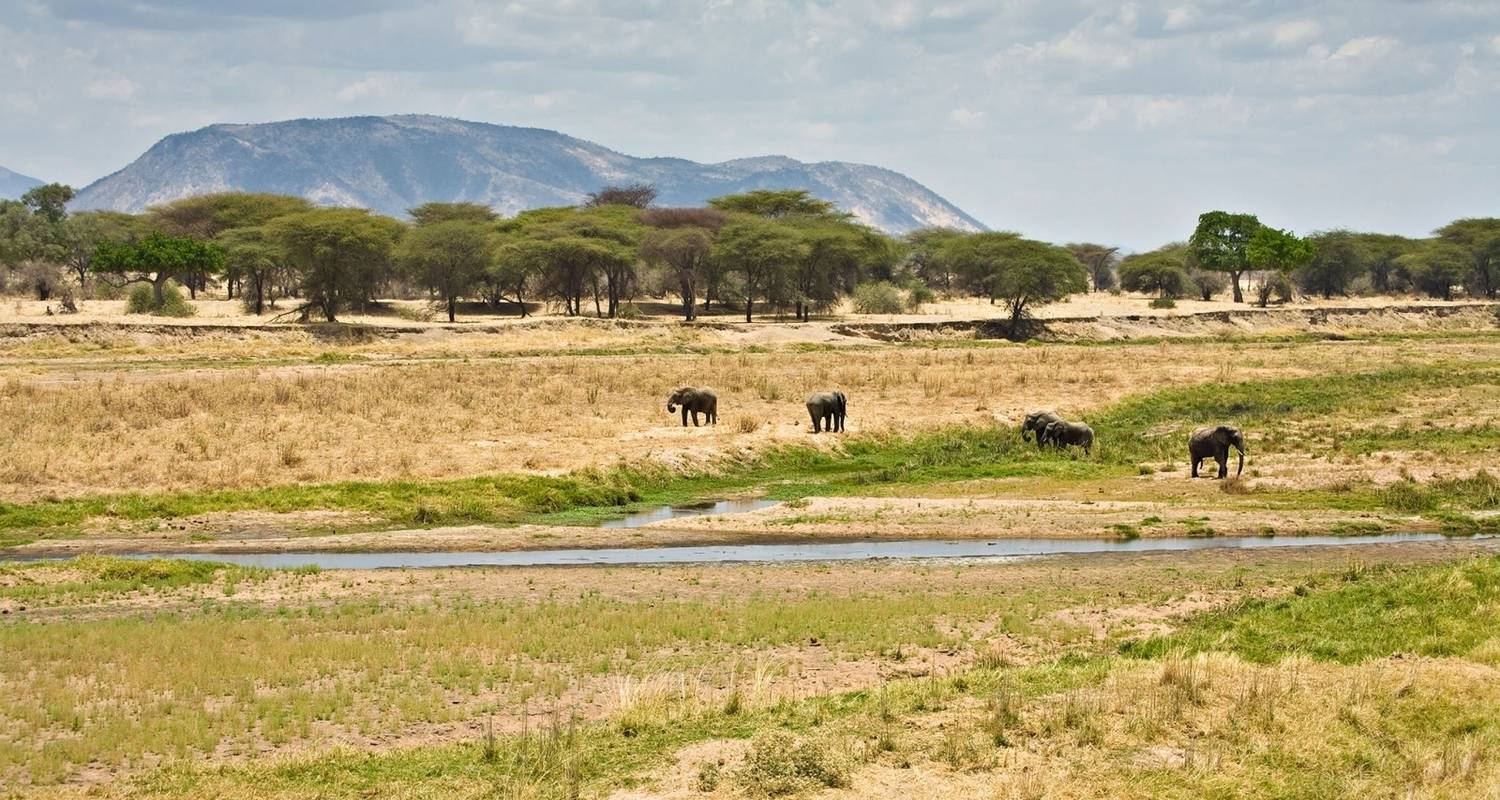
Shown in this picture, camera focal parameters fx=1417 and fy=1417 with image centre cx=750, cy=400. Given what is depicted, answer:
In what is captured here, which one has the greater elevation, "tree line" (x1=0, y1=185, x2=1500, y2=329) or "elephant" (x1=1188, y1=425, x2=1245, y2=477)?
"tree line" (x1=0, y1=185, x2=1500, y2=329)

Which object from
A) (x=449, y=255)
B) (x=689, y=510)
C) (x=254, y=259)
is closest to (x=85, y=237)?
(x=254, y=259)

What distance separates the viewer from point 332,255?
82.6 metres

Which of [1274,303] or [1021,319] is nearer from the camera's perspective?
[1021,319]

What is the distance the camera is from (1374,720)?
559 inches

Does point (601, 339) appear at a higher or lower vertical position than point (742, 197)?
lower

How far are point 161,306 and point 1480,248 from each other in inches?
4341

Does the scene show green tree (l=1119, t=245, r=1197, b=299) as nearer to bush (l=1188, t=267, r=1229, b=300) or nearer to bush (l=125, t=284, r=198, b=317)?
bush (l=1188, t=267, r=1229, b=300)

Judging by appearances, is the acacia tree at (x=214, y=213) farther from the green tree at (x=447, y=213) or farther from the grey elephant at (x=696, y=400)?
the grey elephant at (x=696, y=400)

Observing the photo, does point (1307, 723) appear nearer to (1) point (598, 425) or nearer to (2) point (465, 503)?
(2) point (465, 503)

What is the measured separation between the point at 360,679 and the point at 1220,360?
191ft

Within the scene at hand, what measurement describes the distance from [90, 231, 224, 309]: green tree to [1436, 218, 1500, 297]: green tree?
106 meters

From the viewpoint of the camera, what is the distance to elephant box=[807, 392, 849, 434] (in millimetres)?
39781

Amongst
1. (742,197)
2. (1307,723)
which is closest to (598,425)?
(1307,723)

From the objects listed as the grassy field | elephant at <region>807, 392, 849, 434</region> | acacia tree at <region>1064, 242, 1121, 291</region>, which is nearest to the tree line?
acacia tree at <region>1064, 242, 1121, 291</region>
